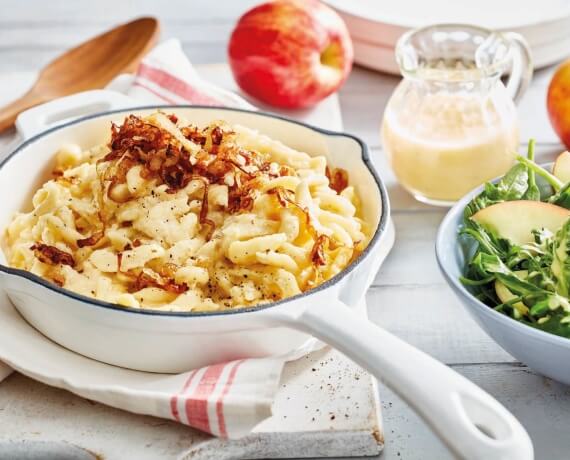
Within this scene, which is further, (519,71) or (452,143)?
(519,71)

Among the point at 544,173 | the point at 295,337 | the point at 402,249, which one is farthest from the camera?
the point at 402,249

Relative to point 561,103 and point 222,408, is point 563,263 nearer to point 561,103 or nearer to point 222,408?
point 222,408

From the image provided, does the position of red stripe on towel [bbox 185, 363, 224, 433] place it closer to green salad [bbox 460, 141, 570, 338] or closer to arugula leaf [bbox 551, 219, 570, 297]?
green salad [bbox 460, 141, 570, 338]

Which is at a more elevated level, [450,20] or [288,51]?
[288,51]

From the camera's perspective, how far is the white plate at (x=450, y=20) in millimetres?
2596

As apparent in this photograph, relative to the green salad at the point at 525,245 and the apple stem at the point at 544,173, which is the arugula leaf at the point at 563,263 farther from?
the apple stem at the point at 544,173

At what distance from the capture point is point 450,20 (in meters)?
2.80

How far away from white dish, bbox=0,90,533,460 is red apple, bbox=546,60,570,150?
0.67 m

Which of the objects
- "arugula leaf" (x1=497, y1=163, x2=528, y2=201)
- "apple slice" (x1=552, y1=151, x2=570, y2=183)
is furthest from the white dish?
"apple slice" (x1=552, y1=151, x2=570, y2=183)

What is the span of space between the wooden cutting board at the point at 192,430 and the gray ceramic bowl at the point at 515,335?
0.73 feet

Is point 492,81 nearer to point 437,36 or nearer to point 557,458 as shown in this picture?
point 437,36

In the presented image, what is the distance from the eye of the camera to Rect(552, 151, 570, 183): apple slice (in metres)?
1.74

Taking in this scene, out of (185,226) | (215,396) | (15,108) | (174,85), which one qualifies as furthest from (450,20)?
(215,396)

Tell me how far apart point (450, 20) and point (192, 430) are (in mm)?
1854
